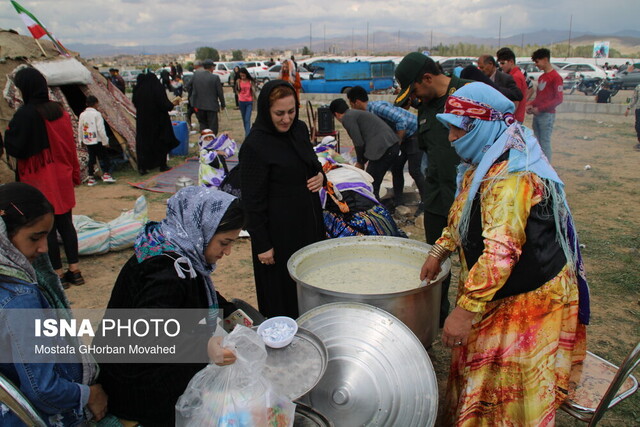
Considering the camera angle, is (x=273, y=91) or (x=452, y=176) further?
(x=452, y=176)

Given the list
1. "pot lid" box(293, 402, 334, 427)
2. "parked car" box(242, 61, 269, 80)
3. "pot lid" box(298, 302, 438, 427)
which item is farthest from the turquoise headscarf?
"parked car" box(242, 61, 269, 80)

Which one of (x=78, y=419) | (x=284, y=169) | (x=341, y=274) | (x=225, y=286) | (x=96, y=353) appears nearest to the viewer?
(x=78, y=419)

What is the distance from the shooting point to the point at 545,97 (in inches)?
281

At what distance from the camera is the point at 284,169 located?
2768 mm

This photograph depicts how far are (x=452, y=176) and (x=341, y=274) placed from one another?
0.98 metres

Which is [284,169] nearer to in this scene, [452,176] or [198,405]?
[452,176]

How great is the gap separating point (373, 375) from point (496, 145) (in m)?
1.05

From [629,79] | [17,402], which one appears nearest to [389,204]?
[17,402]

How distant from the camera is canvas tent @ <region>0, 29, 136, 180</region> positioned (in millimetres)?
7270

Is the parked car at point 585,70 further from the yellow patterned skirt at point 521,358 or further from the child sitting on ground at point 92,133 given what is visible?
the yellow patterned skirt at point 521,358

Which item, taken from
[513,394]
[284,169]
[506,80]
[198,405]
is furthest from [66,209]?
[506,80]

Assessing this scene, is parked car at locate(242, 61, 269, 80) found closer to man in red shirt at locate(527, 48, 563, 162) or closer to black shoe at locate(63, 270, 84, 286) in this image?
man in red shirt at locate(527, 48, 563, 162)

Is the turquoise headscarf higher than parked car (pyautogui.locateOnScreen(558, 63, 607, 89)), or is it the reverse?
parked car (pyautogui.locateOnScreen(558, 63, 607, 89))

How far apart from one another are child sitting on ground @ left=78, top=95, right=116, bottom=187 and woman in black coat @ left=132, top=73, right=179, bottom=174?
0.66 meters
